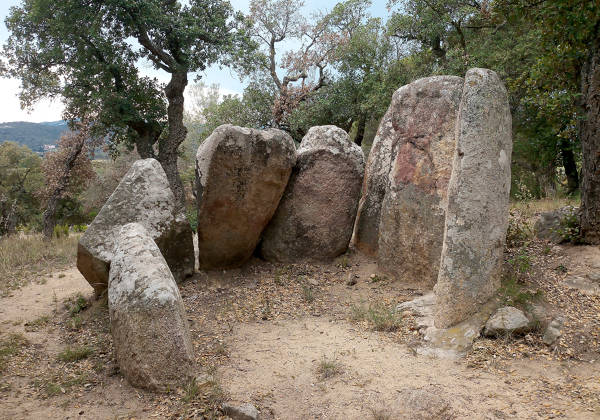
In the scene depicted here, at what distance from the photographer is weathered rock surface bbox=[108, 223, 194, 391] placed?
403 centimetres

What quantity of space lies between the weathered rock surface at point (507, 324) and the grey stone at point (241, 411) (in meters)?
2.47

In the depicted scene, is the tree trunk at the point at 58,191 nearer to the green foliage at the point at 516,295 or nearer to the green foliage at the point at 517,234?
the green foliage at the point at 517,234

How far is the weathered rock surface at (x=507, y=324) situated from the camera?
178 inches

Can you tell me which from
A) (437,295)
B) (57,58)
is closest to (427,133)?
(437,295)

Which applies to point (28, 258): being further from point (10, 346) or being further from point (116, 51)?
point (116, 51)

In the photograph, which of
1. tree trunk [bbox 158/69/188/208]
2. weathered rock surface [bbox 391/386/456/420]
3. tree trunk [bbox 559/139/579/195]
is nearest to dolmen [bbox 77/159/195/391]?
weathered rock surface [bbox 391/386/456/420]

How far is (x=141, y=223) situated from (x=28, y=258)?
488 centimetres

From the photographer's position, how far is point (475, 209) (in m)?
4.88

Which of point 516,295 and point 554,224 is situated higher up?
point 554,224

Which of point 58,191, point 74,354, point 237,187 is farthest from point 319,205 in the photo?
point 58,191

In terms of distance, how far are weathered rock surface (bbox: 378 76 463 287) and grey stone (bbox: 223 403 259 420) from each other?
3.37m

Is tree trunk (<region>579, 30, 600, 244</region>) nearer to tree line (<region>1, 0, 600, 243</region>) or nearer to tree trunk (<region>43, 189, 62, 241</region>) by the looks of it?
tree line (<region>1, 0, 600, 243</region>)

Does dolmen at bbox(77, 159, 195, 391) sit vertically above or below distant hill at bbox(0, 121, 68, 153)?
below

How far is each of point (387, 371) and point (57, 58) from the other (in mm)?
13142
